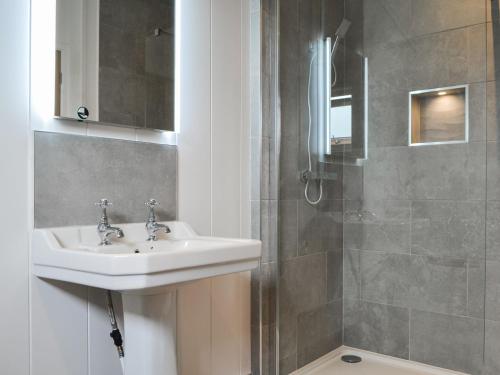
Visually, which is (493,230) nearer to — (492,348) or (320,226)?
(492,348)

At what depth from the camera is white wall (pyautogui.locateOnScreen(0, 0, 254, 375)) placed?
139 cm

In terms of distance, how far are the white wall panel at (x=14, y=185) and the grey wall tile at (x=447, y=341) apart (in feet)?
6.17

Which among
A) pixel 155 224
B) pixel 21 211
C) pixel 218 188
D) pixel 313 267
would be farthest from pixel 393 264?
pixel 21 211

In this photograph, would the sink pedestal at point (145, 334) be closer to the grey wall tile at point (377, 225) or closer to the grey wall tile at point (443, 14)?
the grey wall tile at point (377, 225)

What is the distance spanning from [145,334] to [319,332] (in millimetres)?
1283

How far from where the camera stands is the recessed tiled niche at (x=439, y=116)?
2256 mm

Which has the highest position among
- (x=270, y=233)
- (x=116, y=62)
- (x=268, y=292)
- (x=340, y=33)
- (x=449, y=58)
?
(x=340, y=33)

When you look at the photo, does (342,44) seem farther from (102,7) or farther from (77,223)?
(77,223)

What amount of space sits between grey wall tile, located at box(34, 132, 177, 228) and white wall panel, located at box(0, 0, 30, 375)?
0.18 feet

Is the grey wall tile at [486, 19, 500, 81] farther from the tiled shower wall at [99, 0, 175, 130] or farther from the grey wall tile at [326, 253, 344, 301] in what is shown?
the tiled shower wall at [99, 0, 175, 130]

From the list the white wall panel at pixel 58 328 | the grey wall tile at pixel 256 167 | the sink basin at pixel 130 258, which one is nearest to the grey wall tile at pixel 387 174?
the grey wall tile at pixel 256 167

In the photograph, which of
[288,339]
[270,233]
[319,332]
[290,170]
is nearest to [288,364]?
[288,339]

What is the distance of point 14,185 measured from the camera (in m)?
1.40

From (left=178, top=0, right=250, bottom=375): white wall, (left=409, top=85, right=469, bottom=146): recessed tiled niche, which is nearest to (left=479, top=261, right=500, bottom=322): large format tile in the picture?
(left=409, top=85, right=469, bottom=146): recessed tiled niche
